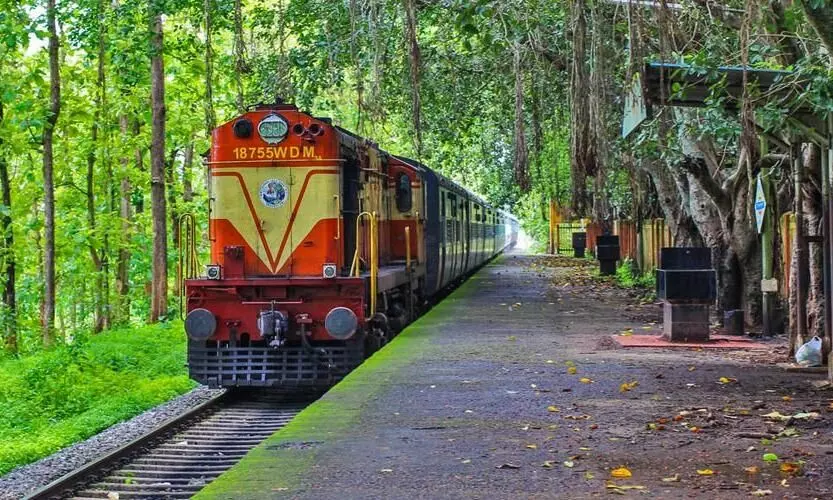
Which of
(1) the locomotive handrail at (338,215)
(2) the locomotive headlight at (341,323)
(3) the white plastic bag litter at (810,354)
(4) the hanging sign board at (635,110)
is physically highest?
(4) the hanging sign board at (635,110)

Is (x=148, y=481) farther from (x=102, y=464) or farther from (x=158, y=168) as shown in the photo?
(x=158, y=168)

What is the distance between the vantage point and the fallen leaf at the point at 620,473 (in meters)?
6.39

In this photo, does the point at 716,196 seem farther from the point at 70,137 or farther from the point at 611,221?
the point at 611,221

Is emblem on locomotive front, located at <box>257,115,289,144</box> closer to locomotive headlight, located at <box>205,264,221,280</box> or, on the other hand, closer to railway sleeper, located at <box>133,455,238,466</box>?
locomotive headlight, located at <box>205,264,221,280</box>

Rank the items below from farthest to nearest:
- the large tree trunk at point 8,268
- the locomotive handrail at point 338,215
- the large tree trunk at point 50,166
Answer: the large tree trunk at point 8,268
the large tree trunk at point 50,166
the locomotive handrail at point 338,215

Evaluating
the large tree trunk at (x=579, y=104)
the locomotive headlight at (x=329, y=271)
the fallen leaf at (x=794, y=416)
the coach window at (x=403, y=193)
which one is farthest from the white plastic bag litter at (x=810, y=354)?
the coach window at (x=403, y=193)

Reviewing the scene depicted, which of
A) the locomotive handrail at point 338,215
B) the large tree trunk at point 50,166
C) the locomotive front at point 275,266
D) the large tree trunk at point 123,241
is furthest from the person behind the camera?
the large tree trunk at point 123,241

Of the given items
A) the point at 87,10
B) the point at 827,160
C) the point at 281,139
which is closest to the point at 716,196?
the point at 827,160

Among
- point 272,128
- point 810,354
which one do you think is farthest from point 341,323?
point 810,354

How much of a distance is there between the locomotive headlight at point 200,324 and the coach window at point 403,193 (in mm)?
5988

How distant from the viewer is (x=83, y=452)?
33.4 ft

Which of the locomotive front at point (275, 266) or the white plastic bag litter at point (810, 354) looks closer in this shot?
the white plastic bag litter at point (810, 354)

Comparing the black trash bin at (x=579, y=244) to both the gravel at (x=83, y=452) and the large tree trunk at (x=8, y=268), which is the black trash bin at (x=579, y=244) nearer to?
the large tree trunk at (x=8, y=268)

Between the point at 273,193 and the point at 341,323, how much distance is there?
2.04 meters
